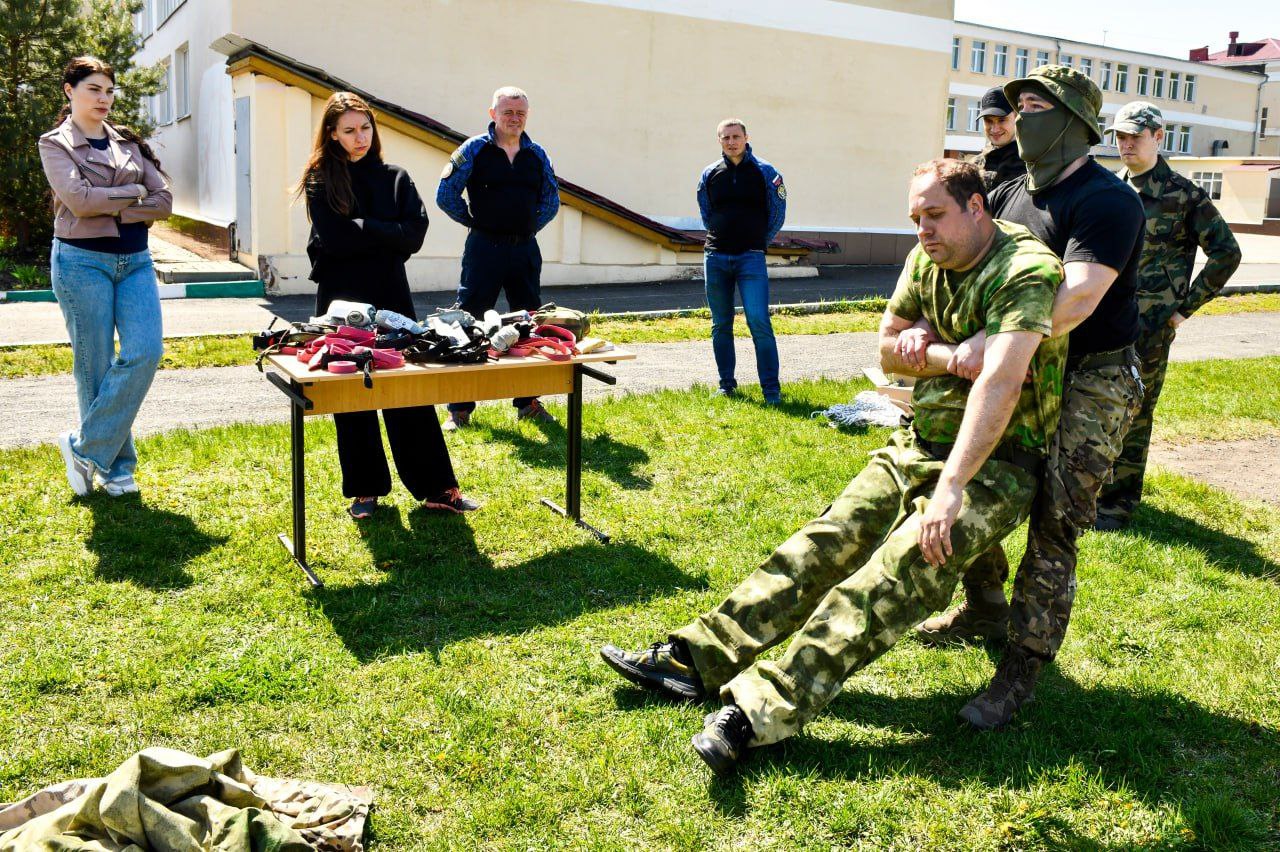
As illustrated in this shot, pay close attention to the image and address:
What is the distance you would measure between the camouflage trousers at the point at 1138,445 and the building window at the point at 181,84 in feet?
63.5

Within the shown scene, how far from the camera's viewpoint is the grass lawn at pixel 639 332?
388 inches

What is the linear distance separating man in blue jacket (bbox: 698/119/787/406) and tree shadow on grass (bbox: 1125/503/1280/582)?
3.37 metres

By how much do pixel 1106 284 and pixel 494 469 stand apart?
4189 mm

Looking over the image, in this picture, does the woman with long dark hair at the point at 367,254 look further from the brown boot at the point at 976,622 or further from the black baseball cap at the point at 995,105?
the black baseball cap at the point at 995,105

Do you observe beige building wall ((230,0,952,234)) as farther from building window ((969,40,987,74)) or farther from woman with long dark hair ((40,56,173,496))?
building window ((969,40,987,74))

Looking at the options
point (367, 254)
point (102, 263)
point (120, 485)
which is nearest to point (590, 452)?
point (367, 254)

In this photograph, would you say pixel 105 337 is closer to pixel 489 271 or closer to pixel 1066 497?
pixel 489 271

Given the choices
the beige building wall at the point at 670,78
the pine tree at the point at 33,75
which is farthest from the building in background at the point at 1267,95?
the pine tree at the point at 33,75

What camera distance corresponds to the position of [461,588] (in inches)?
203

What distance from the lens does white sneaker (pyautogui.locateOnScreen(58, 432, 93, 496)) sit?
6.11m

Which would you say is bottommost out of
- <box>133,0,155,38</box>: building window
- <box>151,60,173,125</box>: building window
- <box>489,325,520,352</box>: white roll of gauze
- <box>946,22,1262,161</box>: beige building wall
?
<box>489,325,520,352</box>: white roll of gauze

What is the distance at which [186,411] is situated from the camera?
8445 millimetres

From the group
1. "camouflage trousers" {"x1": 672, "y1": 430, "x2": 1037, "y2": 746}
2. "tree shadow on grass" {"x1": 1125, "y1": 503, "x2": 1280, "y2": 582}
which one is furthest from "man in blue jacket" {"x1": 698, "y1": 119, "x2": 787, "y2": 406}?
"camouflage trousers" {"x1": 672, "y1": 430, "x2": 1037, "y2": 746}

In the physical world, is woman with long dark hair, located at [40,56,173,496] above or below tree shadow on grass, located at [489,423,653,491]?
above
